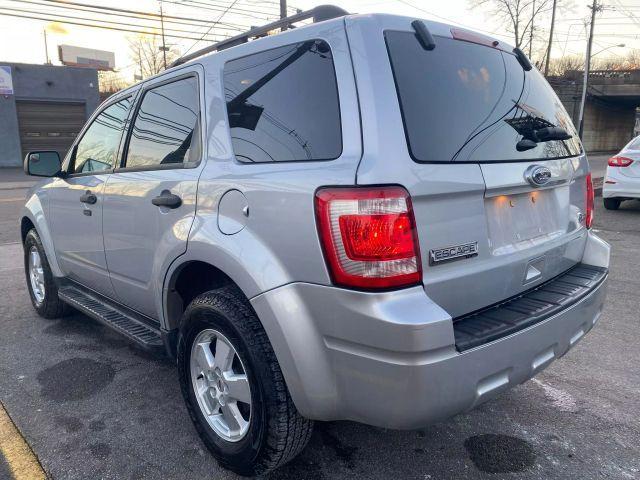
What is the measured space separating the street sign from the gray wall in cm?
15

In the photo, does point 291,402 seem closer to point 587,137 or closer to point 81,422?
point 81,422

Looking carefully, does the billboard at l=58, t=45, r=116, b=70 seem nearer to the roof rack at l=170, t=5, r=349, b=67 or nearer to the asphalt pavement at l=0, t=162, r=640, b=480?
the asphalt pavement at l=0, t=162, r=640, b=480

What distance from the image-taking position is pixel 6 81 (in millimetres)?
24188

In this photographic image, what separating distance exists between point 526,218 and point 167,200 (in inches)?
67.3

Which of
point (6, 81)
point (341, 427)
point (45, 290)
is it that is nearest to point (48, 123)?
point (6, 81)

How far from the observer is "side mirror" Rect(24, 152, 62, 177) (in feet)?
12.6

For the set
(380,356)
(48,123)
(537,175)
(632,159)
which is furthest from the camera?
(48,123)

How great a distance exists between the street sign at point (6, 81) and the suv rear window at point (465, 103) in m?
27.4

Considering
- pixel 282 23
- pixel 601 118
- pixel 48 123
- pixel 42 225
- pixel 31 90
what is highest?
pixel 31 90

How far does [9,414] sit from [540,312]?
2846mm

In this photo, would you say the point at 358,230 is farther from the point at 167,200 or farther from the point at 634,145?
the point at 634,145

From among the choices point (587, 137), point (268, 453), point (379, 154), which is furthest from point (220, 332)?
point (587, 137)

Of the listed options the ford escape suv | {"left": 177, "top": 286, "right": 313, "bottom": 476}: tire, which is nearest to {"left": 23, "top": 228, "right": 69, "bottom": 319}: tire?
the ford escape suv

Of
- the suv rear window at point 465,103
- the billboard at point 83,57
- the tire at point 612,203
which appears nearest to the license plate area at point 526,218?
the suv rear window at point 465,103
